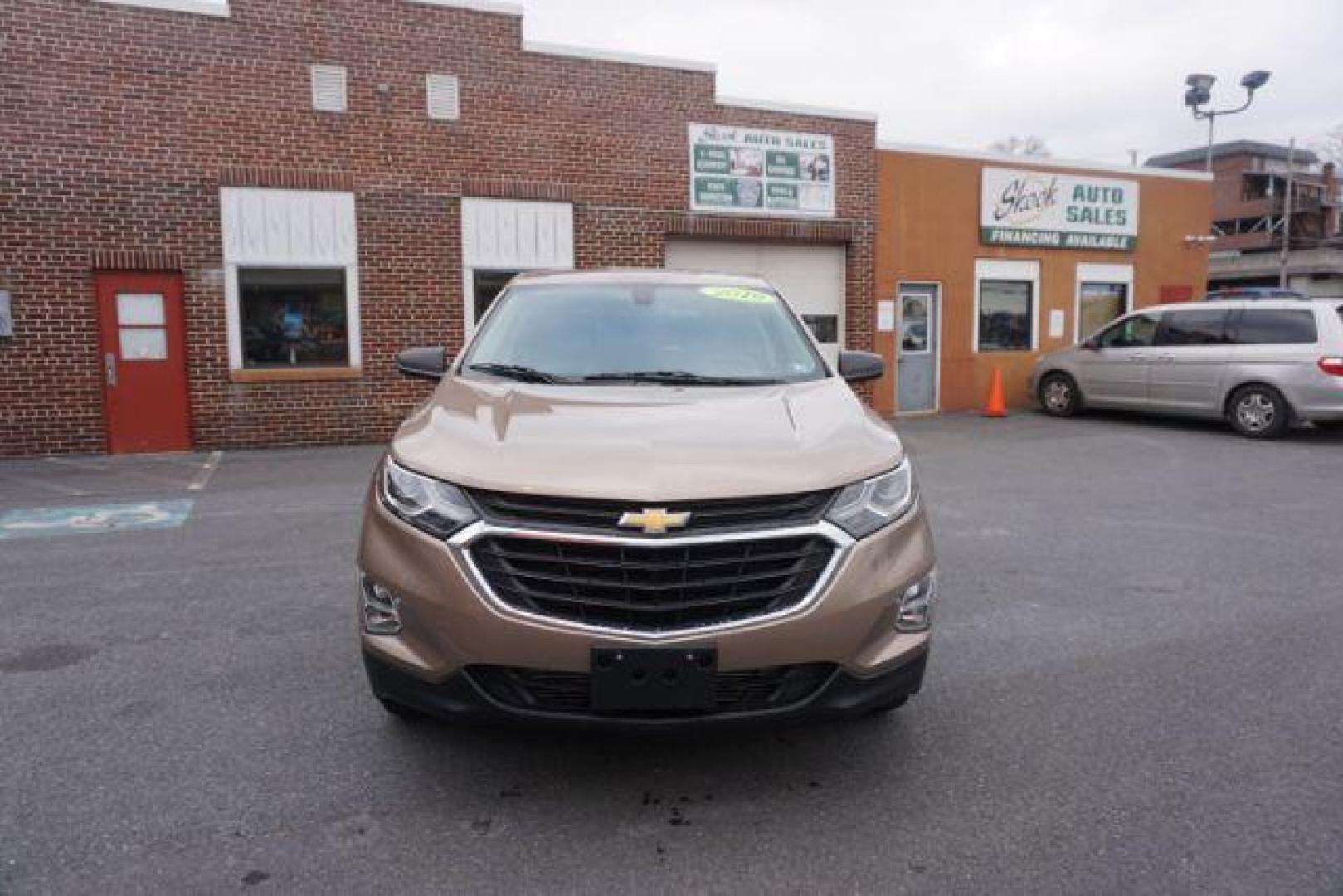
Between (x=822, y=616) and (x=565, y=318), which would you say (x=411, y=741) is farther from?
(x=565, y=318)

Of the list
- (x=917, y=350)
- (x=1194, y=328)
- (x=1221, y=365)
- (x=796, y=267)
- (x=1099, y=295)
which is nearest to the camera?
(x=1221, y=365)

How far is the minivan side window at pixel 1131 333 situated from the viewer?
13.7 meters

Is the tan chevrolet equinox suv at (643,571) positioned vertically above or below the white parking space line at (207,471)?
above

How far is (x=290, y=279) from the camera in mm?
11375

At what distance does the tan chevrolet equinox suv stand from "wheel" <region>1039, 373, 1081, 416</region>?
42.1 feet

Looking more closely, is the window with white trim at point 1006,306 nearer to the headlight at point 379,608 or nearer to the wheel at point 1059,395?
the wheel at point 1059,395

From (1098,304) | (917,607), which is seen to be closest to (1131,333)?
(1098,304)

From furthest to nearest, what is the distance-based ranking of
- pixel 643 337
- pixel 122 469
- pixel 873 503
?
pixel 122 469 → pixel 643 337 → pixel 873 503

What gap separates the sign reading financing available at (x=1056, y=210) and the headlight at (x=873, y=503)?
13868mm

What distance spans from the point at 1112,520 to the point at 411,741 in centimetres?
586

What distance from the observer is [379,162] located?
37.7ft

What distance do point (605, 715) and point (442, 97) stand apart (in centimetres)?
1070

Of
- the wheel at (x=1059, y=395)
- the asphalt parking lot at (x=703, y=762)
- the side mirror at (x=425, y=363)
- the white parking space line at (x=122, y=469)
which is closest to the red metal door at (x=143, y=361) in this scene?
the white parking space line at (x=122, y=469)

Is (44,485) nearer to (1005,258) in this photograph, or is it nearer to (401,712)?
(401,712)
